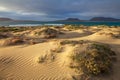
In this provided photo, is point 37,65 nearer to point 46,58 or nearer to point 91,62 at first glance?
point 46,58

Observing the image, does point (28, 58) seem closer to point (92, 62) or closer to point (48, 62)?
point (48, 62)

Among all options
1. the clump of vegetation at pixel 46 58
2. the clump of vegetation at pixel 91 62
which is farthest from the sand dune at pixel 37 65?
the clump of vegetation at pixel 91 62

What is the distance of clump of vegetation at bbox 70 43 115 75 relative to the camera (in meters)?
8.80

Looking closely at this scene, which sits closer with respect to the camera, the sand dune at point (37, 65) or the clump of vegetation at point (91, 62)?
the sand dune at point (37, 65)

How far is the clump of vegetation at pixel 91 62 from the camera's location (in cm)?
880

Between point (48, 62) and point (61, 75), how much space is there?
135cm

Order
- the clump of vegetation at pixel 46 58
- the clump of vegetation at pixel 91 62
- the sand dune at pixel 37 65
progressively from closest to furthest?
the sand dune at pixel 37 65 < the clump of vegetation at pixel 91 62 < the clump of vegetation at pixel 46 58

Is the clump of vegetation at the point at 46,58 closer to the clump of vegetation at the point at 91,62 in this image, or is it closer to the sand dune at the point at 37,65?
the sand dune at the point at 37,65

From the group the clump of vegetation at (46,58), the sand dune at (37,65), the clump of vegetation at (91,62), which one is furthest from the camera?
the clump of vegetation at (46,58)

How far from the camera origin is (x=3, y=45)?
13.2 m

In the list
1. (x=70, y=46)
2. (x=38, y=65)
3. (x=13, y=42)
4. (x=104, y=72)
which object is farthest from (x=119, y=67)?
(x=13, y=42)

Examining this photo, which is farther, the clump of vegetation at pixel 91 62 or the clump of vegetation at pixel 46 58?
the clump of vegetation at pixel 46 58

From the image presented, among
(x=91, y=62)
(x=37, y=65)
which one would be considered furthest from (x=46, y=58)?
(x=91, y=62)

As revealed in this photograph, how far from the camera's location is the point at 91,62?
908cm
